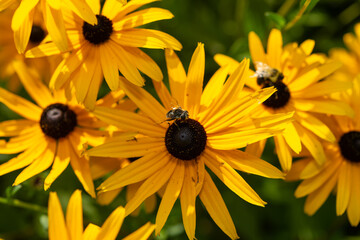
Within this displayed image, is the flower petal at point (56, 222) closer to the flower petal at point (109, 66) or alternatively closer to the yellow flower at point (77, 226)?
the yellow flower at point (77, 226)

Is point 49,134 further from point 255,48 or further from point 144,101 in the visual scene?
point 255,48

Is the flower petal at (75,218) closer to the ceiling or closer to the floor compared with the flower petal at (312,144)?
closer to the ceiling

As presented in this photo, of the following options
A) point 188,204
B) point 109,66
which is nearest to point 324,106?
point 188,204

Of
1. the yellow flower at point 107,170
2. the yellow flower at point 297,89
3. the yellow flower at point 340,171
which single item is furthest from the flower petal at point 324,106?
the yellow flower at point 107,170

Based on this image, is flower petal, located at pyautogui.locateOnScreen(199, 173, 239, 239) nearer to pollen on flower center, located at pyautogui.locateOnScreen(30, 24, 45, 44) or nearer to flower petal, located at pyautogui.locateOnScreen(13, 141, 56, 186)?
flower petal, located at pyautogui.locateOnScreen(13, 141, 56, 186)

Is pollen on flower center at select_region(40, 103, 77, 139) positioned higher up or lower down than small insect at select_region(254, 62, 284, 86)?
higher up

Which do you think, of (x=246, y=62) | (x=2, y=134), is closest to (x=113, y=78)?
(x=246, y=62)

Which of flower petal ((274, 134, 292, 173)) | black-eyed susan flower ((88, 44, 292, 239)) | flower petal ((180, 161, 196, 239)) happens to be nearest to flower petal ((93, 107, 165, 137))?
black-eyed susan flower ((88, 44, 292, 239))

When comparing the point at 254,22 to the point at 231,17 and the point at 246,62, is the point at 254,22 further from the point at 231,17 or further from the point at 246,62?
the point at 246,62
